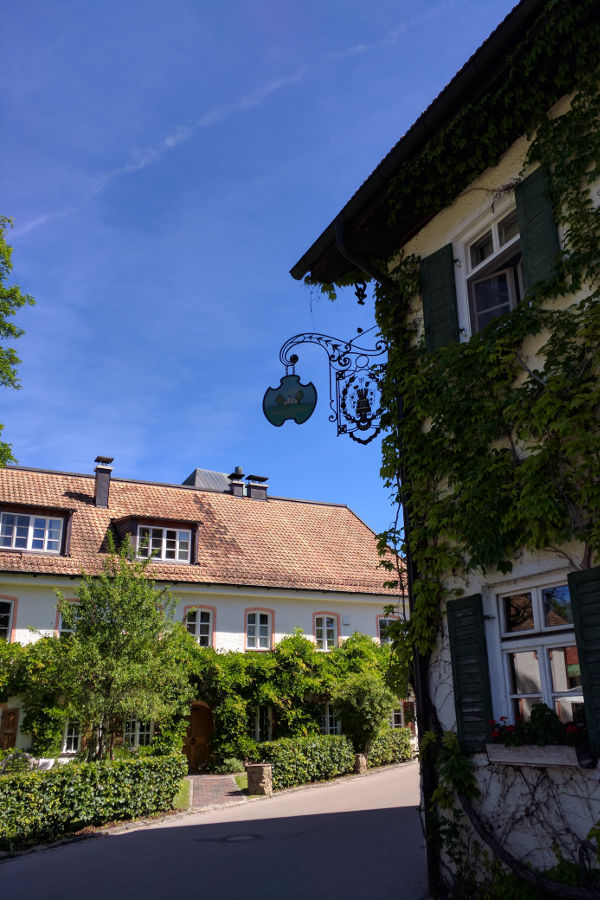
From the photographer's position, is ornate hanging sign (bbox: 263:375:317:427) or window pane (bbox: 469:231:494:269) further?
ornate hanging sign (bbox: 263:375:317:427)

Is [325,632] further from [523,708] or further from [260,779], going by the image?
[523,708]

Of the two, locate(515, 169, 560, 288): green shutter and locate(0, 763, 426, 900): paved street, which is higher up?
locate(515, 169, 560, 288): green shutter

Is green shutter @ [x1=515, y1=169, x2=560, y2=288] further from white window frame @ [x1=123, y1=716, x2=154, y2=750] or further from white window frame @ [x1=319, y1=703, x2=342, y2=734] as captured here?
white window frame @ [x1=319, y1=703, x2=342, y2=734]

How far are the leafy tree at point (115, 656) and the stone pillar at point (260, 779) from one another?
9.90 ft

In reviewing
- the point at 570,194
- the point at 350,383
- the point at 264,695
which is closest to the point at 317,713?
the point at 264,695

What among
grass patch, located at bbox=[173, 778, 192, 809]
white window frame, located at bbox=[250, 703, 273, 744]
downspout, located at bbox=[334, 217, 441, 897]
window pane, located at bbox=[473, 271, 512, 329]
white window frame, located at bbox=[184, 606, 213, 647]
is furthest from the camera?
white window frame, located at bbox=[184, 606, 213, 647]

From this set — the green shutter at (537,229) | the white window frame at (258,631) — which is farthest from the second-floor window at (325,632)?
the green shutter at (537,229)

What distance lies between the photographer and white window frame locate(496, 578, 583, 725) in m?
6.01

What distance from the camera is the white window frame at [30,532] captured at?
22.4 meters

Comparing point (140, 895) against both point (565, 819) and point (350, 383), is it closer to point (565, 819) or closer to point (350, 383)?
point (565, 819)

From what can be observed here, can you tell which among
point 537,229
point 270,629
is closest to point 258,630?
point 270,629

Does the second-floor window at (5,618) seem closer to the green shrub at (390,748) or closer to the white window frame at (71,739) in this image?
the white window frame at (71,739)

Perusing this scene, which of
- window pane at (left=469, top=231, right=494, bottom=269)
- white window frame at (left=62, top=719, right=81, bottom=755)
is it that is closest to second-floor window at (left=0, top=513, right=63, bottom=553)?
white window frame at (left=62, top=719, right=81, bottom=755)

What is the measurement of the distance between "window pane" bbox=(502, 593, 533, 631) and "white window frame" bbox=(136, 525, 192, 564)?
1855 centimetres
